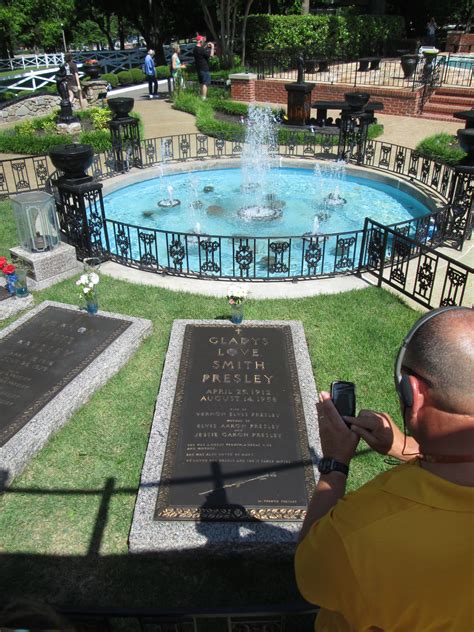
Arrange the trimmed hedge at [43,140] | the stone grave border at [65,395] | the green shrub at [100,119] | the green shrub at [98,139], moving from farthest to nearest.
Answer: the green shrub at [100,119]
the trimmed hedge at [43,140]
the green shrub at [98,139]
the stone grave border at [65,395]

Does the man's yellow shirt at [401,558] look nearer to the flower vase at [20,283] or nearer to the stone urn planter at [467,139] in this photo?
the flower vase at [20,283]

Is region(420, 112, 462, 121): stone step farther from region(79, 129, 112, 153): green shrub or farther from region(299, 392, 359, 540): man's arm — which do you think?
region(299, 392, 359, 540): man's arm

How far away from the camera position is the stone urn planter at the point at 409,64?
22062 mm

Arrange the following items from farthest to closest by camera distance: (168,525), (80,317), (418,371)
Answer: (80,317), (168,525), (418,371)

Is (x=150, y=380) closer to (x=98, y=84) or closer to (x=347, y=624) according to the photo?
(x=347, y=624)

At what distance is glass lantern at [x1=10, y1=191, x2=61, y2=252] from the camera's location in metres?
7.65

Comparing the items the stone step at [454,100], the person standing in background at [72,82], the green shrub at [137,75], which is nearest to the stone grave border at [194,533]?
the stone step at [454,100]

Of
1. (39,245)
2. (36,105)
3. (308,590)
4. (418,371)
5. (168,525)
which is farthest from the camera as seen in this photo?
(36,105)

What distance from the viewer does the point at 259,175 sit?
49.2 ft

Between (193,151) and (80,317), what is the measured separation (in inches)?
446

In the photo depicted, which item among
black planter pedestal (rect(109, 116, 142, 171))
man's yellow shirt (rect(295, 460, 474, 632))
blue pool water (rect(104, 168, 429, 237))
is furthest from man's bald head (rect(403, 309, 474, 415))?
black planter pedestal (rect(109, 116, 142, 171))

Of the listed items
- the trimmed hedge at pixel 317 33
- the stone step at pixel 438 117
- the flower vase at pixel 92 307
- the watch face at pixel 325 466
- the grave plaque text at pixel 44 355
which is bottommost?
the grave plaque text at pixel 44 355

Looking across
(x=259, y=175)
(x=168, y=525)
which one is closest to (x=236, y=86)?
(x=259, y=175)

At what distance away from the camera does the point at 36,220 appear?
7.77m
